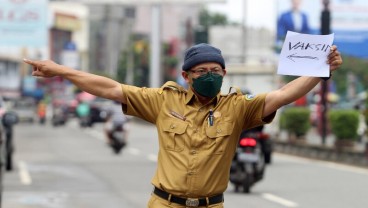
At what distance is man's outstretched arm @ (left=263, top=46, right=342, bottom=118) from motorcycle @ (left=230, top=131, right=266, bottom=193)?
10109 millimetres

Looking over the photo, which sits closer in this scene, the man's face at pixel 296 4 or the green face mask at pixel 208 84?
the green face mask at pixel 208 84

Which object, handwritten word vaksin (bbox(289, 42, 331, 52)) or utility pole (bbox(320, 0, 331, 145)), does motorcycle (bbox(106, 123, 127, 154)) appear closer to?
utility pole (bbox(320, 0, 331, 145))

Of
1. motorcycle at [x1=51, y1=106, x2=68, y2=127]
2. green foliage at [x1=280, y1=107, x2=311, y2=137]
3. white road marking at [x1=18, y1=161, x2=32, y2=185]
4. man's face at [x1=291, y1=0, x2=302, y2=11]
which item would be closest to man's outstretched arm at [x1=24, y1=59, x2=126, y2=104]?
white road marking at [x1=18, y1=161, x2=32, y2=185]

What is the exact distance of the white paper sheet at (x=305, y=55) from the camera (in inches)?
242

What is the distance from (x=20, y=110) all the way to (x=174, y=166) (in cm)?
6376

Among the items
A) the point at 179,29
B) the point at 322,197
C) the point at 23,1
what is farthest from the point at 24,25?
the point at 179,29

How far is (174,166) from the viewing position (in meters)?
6.21

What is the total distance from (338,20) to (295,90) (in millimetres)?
30357

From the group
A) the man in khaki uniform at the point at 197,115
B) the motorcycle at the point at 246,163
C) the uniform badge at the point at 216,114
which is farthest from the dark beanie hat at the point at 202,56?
the motorcycle at the point at 246,163

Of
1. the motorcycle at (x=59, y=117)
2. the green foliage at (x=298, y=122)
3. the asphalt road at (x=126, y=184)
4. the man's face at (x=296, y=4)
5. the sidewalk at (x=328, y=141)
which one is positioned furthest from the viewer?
the motorcycle at (x=59, y=117)

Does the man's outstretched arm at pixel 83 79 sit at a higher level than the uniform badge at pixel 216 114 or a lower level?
higher

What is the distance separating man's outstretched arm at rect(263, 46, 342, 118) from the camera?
6129mm

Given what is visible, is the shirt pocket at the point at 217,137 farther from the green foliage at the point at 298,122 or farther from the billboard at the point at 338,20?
the billboard at the point at 338,20

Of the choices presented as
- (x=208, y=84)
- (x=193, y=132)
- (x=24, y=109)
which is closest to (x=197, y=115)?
(x=193, y=132)
